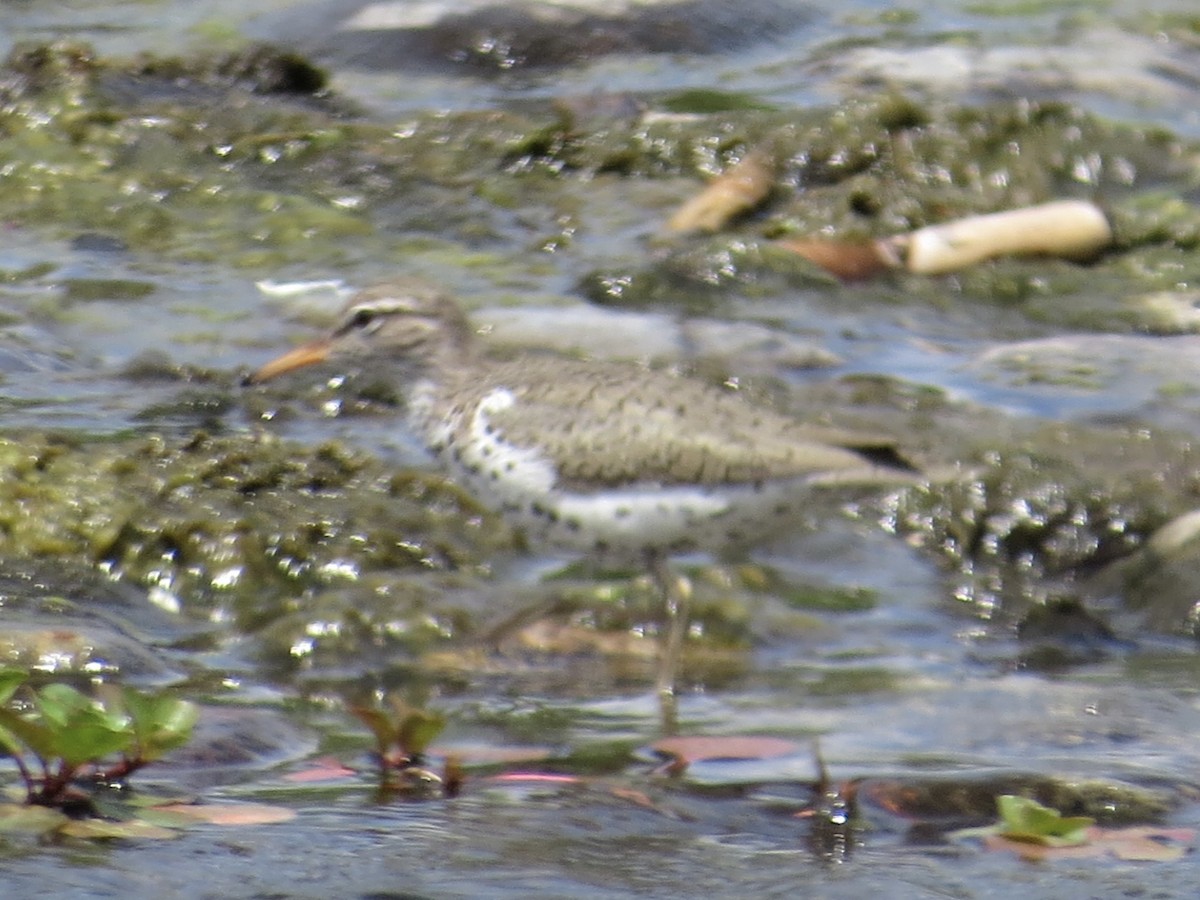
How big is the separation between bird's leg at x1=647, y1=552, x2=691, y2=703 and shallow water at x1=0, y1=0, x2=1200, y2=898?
0.31 ft

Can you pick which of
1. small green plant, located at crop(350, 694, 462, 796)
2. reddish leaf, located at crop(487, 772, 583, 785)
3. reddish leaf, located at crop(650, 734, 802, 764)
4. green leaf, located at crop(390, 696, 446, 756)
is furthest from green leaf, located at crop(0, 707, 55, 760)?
reddish leaf, located at crop(650, 734, 802, 764)

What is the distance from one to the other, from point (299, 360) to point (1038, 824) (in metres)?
4.06

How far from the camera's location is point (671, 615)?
6.32 metres

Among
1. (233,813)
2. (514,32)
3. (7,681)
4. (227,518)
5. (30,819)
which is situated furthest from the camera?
(514,32)

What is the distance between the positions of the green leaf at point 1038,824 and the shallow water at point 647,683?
0.07m

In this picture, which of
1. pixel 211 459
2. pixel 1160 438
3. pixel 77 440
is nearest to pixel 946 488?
pixel 1160 438

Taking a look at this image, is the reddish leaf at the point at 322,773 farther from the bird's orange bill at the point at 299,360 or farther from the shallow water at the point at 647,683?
the bird's orange bill at the point at 299,360

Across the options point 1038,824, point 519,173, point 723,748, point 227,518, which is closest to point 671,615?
point 723,748

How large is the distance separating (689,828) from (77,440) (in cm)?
353

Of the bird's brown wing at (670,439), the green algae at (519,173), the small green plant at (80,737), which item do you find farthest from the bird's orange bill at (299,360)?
the small green plant at (80,737)

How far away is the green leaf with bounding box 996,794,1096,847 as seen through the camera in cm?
421

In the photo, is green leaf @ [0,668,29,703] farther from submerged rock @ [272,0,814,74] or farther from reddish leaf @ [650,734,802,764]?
submerged rock @ [272,0,814,74]

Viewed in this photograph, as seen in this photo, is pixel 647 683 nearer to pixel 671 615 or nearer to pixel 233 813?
pixel 671 615

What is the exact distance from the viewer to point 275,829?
419cm
